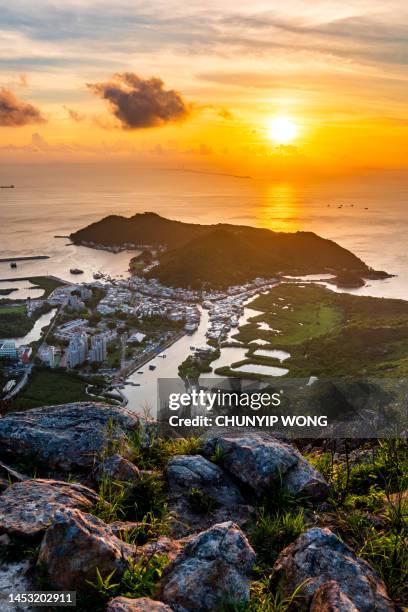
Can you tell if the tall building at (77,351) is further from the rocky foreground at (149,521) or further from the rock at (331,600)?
the rock at (331,600)

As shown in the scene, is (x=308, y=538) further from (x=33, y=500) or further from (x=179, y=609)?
(x=33, y=500)

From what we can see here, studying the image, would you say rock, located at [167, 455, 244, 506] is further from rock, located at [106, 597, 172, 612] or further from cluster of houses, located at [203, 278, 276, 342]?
cluster of houses, located at [203, 278, 276, 342]

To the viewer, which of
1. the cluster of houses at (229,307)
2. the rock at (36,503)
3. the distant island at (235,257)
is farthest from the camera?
the distant island at (235,257)

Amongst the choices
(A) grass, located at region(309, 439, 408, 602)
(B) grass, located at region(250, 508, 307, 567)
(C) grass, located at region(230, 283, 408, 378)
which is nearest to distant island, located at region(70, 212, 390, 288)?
(C) grass, located at region(230, 283, 408, 378)

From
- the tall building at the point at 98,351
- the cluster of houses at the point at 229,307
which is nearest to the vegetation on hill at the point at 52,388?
the tall building at the point at 98,351

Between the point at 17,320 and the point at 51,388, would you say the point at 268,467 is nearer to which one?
the point at 51,388

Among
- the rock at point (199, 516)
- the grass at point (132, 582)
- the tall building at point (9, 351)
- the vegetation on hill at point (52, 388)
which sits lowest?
the vegetation on hill at point (52, 388)

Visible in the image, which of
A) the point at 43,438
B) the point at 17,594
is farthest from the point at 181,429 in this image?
the point at 17,594
